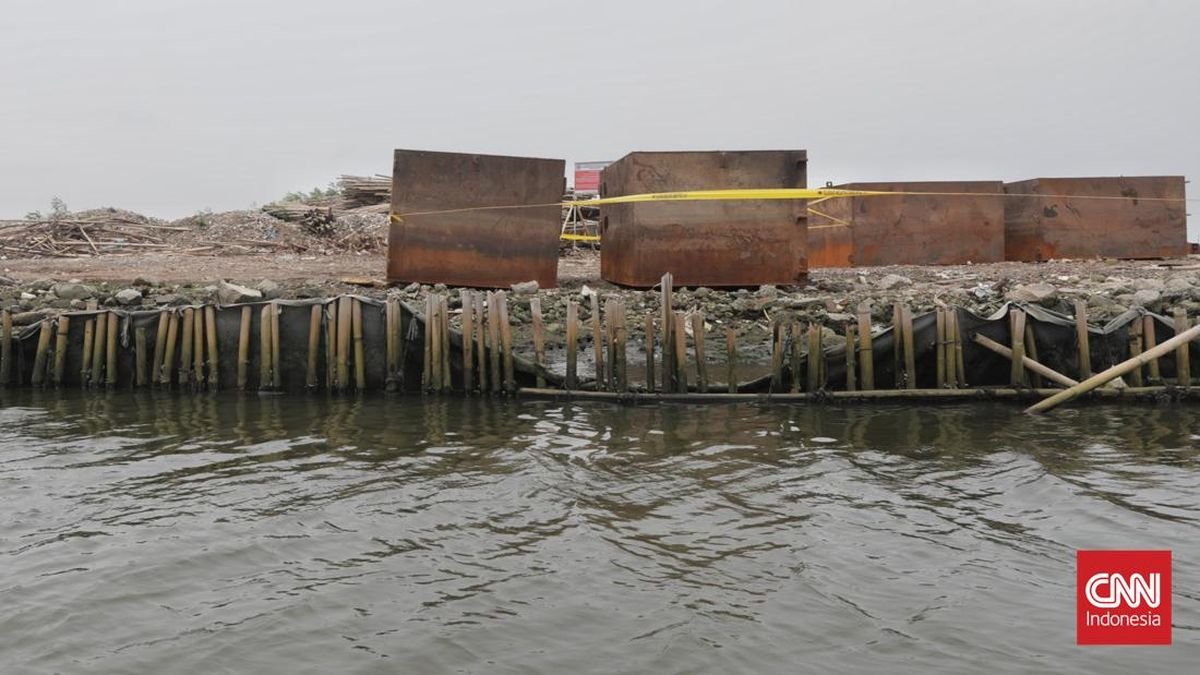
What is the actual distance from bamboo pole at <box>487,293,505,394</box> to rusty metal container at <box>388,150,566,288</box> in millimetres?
4413

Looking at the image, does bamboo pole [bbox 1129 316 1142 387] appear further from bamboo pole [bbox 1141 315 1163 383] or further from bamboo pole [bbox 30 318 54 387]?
bamboo pole [bbox 30 318 54 387]

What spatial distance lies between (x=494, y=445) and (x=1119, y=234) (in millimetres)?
16221

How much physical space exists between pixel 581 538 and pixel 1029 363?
19.5ft

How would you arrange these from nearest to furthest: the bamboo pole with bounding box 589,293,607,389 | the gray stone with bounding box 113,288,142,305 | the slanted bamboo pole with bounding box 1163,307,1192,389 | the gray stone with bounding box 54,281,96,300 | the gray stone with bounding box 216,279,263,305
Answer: the slanted bamboo pole with bounding box 1163,307,1192,389
the bamboo pole with bounding box 589,293,607,389
the gray stone with bounding box 216,279,263,305
the gray stone with bounding box 113,288,142,305
the gray stone with bounding box 54,281,96,300

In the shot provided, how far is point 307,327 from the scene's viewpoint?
35.6 ft

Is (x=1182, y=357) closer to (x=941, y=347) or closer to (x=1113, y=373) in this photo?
(x=1113, y=373)

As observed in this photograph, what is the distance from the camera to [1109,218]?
1972 cm

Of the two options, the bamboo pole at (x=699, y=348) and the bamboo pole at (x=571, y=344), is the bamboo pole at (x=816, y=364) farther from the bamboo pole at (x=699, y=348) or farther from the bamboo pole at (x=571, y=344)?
the bamboo pole at (x=571, y=344)

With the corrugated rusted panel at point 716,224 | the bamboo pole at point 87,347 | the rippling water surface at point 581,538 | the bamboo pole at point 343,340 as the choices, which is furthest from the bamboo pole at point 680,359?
the bamboo pole at point 87,347

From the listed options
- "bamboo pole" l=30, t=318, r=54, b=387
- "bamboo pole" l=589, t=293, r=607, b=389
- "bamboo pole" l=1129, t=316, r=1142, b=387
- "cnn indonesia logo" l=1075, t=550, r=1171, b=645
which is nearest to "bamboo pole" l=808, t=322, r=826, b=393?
"bamboo pole" l=589, t=293, r=607, b=389

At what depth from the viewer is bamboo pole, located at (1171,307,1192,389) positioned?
32.1 ft

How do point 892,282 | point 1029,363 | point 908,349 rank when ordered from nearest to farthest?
point 1029,363, point 908,349, point 892,282

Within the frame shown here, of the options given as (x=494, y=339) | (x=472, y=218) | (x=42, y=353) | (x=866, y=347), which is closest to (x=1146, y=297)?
(x=866, y=347)

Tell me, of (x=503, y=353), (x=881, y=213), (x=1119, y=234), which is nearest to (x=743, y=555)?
(x=503, y=353)
